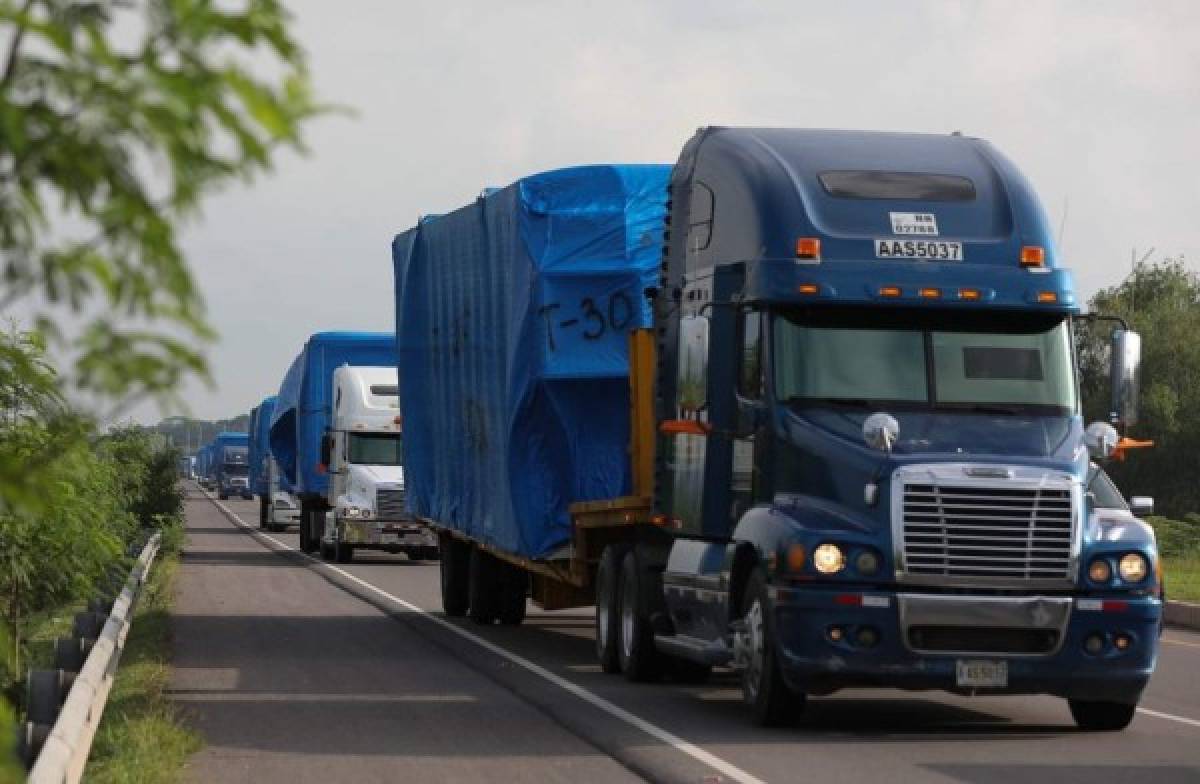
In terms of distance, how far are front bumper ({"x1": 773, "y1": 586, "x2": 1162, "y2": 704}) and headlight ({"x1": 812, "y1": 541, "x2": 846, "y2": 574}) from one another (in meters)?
0.15

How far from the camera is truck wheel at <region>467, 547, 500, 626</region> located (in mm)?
25312

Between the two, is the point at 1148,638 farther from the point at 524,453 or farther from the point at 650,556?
the point at 524,453

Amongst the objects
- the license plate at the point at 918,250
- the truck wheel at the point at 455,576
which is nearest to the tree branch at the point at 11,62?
the license plate at the point at 918,250

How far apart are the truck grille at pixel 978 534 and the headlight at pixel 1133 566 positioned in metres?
0.45

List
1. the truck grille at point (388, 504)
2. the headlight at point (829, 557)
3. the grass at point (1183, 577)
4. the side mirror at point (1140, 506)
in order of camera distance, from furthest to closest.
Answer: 1. the truck grille at point (388, 504)
2. the grass at point (1183, 577)
3. the side mirror at point (1140, 506)
4. the headlight at point (829, 557)

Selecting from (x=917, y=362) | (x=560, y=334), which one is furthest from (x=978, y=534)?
(x=560, y=334)

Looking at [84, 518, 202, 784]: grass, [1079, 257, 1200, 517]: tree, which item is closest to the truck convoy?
[84, 518, 202, 784]: grass

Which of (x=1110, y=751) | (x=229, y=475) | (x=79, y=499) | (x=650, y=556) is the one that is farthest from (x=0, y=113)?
(x=229, y=475)

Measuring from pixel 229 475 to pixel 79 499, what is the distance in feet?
355

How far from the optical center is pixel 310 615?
27.7 meters

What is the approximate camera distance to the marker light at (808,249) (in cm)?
1532

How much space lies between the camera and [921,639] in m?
14.3

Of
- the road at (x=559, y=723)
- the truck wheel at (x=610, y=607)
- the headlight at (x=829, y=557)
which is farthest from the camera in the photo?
the truck wheel at (x=610, y=607)

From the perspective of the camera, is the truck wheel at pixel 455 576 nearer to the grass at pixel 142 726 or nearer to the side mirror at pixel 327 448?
the grass at pixel 142 726
